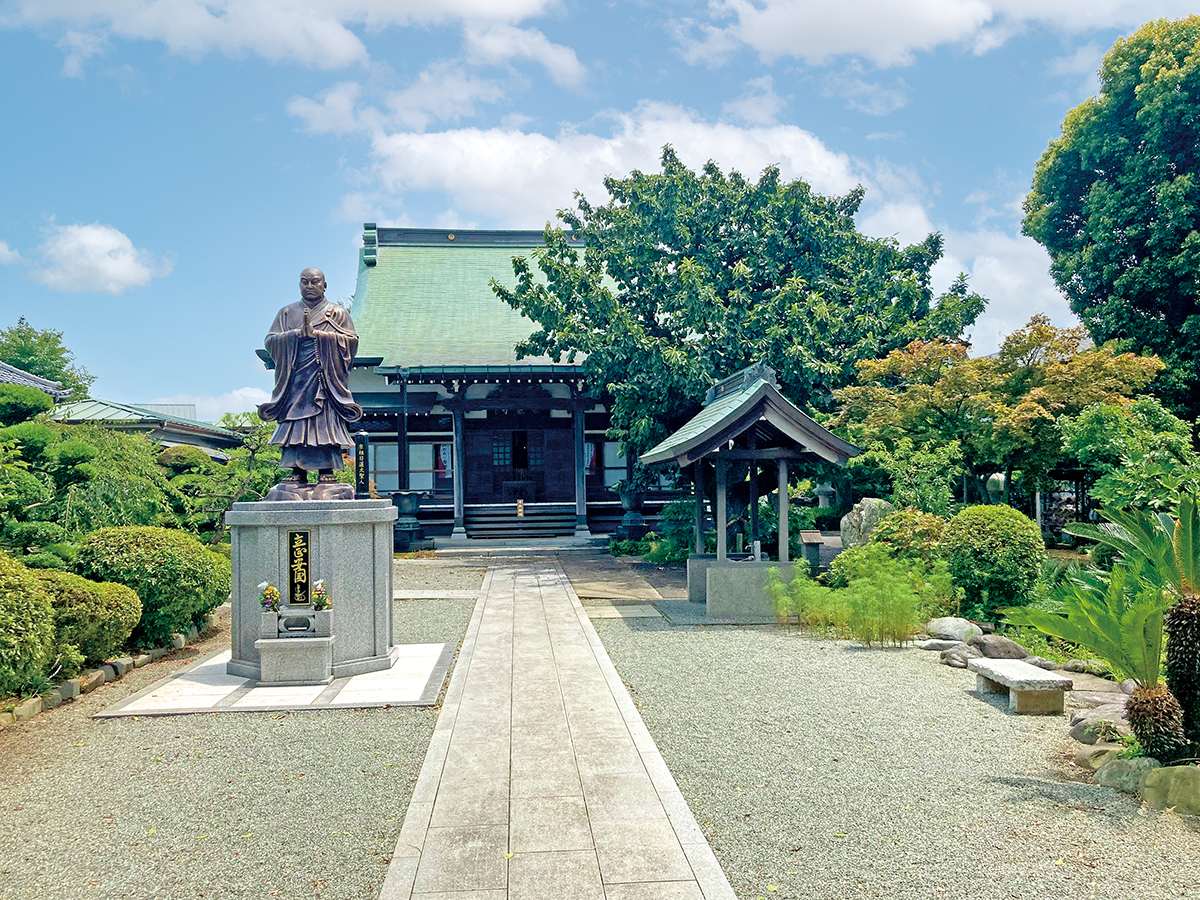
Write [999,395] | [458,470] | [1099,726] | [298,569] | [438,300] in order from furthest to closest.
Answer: [438,300] < [458,470] < [999,395] < [298,569] < [1099,726]

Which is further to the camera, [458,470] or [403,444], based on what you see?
[458,470]

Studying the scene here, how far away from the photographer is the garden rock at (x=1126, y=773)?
4.70 m

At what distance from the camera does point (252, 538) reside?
7766 millimetres

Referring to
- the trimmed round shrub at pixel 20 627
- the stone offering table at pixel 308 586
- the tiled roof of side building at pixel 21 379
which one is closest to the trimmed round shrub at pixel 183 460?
the tiled roof of side building at pixel 21 379

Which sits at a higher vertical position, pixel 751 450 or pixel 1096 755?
pixel 751 450

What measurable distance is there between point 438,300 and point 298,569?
66.5 feet

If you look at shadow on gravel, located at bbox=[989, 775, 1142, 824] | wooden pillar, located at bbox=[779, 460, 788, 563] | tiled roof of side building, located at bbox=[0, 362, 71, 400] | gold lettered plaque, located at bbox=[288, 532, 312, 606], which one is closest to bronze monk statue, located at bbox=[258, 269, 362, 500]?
gold lettered plaque, located at bbox=[288, 532, 312, 606]

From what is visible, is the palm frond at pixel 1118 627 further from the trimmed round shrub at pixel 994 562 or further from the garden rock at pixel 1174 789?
the trimmed round shrub at pixel 994 562

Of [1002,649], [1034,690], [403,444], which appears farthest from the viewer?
[403,444]

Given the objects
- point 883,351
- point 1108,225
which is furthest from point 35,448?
point 1108,225

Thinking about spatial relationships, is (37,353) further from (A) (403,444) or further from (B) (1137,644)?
(B) (1137,644)

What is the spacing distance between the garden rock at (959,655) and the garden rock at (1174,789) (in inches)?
139

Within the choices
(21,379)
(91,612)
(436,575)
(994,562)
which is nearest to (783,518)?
(994,562)

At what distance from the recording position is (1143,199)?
51.4 feet
